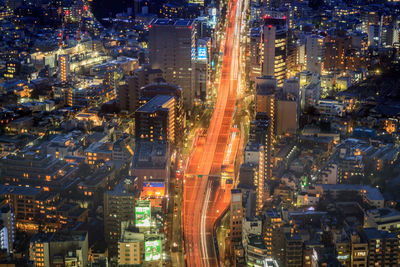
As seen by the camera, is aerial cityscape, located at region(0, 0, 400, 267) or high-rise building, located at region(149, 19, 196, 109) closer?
aerial cityscape, located at region(0, 0, 400, 267)

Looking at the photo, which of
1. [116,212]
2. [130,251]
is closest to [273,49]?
[116,212]

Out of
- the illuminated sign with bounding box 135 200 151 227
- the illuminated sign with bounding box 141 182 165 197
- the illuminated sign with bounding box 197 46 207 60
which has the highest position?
the illuminated sign with bounding box 197 46 207 60

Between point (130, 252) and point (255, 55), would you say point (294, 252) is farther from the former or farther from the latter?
point (255, 55)

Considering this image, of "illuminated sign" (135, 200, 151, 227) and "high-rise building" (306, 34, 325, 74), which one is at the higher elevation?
"high-rise building" (306, 34, 325, 74)

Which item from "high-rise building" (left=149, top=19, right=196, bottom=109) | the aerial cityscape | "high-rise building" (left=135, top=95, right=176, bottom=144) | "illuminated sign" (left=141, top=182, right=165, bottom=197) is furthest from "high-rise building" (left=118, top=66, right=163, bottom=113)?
"illuminated sign" (left=141, top=182, right=165, bottom=197)

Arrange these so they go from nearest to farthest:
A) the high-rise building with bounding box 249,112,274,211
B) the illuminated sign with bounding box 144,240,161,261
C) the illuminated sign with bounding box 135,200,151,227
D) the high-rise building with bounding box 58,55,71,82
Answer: the illuminated sign with bounding box 144,240,161,261
the illuminated sign with bounding box 135,200,151,227
the high-rise building with bounding box 249,112,274,211
the high-rise building with bounding box 58,55,71,82

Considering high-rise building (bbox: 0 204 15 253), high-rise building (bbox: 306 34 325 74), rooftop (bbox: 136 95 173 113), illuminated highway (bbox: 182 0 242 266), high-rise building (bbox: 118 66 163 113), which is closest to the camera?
high-rise building (bbox: 0 204 15 253)

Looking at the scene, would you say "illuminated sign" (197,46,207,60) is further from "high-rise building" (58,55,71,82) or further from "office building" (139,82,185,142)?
"high-rise building" (58,55,71,82)

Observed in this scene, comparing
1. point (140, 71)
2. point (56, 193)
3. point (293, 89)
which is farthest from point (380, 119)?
point (56, 193)
